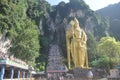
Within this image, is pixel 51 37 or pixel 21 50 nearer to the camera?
pixel 21 50

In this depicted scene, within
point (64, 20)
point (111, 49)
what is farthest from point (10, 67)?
point (64, 20)

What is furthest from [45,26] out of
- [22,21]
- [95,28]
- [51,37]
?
[22,21]

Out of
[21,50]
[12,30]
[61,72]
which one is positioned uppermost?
[12,30]

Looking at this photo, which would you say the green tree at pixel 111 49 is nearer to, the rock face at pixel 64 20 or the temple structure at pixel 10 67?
the temple structure at pixel 10 67

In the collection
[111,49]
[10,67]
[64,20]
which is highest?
[64,20]

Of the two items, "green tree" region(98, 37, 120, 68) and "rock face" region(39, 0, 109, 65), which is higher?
"rock face" region(39, 0, 109, 65)

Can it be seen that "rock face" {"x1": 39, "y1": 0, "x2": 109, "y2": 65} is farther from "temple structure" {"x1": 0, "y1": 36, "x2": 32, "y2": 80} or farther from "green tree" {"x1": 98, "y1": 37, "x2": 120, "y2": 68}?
"temple structure" {"x1": 0, "y1": 36, "x2": 32, "y2": 80}

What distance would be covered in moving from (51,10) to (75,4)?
18.8 feet

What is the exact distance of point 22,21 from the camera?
30562 mm

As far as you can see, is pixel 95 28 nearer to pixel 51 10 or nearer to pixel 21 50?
pixel 51 10

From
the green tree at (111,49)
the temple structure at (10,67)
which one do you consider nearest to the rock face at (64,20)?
the green tree at (111,49)

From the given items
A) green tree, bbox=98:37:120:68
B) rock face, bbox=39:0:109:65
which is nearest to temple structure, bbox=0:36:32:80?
green tree, bbox=98:37:120:68

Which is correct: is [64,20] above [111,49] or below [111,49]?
above

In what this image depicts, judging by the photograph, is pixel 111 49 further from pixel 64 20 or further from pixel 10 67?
pixel 64 20
